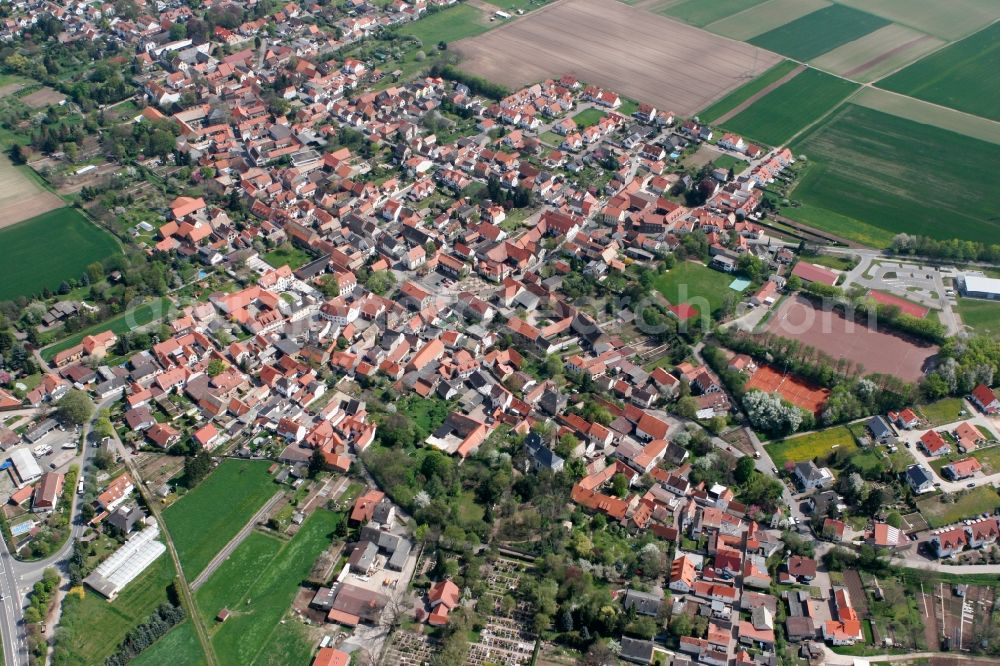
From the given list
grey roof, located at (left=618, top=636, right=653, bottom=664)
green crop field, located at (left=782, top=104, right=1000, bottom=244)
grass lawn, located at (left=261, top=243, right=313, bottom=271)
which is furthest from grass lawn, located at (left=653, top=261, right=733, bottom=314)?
grey roof, located at (left=618, top=636, right=653, bottom=664)

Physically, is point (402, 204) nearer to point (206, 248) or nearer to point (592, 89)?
point (206, 248)

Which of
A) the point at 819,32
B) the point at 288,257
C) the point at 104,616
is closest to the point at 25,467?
the point at 104,616

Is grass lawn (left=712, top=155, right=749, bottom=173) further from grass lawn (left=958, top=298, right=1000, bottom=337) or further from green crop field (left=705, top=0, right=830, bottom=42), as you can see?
green crop field (left=705, top=0, right=830, bottom=42)

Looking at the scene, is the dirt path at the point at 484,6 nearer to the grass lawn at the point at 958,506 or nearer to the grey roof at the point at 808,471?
the grey roof at the point at 808,471

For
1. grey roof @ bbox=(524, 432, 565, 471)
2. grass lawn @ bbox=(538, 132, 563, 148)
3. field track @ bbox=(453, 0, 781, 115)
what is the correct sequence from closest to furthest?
grey roof @ bbox=(524, 432, 565, 471)
grass lawn @ bbox=(538, 132, 563, 148)
field track @ bbox=(453, 0, 781, 115)

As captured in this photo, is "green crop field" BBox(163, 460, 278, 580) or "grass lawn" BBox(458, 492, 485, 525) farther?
"grass lawn" BBox(458, 492, 485, 525)

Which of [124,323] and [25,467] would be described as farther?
[124,323]

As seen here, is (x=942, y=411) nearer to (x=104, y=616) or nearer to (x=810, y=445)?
(x=810, y=445)
